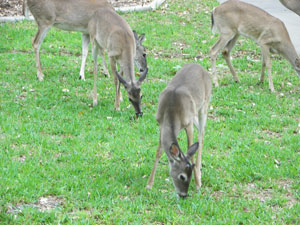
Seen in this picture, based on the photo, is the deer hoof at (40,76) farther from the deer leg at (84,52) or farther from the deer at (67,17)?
the deer leg at (84,52)

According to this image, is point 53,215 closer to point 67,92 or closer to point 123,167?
point 123,167

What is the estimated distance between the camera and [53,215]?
18.0 feet

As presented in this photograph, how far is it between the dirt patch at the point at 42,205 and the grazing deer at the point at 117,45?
289 cm

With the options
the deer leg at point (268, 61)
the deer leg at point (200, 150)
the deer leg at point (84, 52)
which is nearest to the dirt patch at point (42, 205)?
the deer leg at point (200, 150)

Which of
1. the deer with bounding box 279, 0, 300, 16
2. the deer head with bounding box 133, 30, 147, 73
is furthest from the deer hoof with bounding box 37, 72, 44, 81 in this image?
the deer with bounding box 279, 0, 300, 16

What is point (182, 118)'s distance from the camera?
6137 millimetres

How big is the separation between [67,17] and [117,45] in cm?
220

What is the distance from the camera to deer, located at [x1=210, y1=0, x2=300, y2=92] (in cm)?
1062

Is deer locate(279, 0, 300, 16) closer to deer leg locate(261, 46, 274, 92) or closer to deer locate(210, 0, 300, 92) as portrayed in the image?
deer locate(210, 0, 300, 92)

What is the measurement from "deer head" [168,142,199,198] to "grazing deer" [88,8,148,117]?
8.97ft

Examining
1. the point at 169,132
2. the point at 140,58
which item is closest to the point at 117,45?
the point at 140,58

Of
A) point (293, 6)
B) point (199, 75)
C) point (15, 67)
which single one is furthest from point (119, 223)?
point (293, 6)

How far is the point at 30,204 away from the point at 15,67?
18.7 ft

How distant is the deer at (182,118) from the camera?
5.84m
